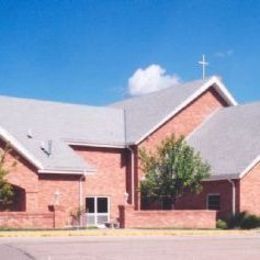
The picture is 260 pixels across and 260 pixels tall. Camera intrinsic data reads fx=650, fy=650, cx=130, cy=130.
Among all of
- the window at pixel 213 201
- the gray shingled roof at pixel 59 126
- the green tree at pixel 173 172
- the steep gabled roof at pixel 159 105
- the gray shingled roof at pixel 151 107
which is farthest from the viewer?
the gray shingled roof at pixel 151 107

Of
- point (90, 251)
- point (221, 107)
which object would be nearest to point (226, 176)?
point (221, 107)

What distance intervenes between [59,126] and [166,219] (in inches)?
409

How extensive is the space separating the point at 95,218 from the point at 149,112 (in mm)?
8528

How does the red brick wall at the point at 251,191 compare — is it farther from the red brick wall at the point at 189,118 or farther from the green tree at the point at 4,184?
the green tree at the point at 4,184

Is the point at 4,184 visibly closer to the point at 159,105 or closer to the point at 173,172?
the point at 173,172

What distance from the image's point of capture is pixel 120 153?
39.5 meters

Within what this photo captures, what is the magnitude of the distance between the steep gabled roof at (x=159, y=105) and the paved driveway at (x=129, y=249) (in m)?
17.5

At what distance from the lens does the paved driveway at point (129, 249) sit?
16.6 metres

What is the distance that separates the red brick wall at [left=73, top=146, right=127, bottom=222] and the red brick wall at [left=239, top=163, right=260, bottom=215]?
7.88 meters

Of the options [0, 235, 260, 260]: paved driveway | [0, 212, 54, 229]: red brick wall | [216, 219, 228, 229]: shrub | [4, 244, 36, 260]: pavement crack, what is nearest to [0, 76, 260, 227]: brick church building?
[0, 212, 54, 229]: red brick wall

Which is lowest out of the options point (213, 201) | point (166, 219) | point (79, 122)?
point (166, 219)

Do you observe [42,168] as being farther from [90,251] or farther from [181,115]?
[90,251]

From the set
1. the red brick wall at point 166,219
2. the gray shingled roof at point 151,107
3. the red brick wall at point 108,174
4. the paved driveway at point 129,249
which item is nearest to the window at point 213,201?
the red brick wall at point 166,219

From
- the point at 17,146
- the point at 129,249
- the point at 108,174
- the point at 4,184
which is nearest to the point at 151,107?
the point at 108,174
